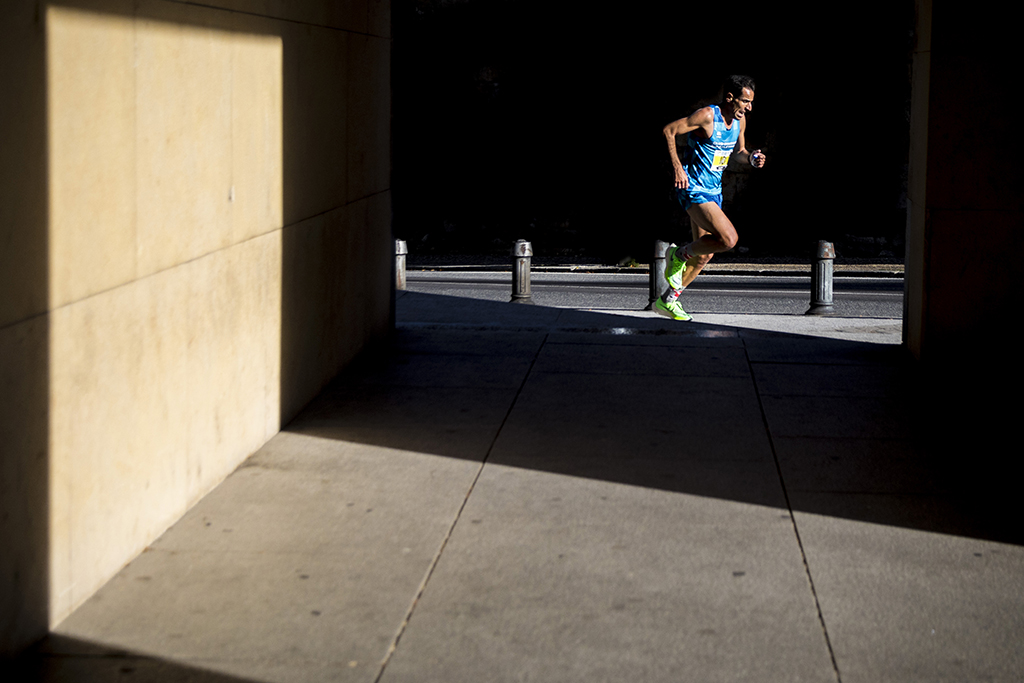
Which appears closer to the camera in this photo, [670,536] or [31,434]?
[31,434]

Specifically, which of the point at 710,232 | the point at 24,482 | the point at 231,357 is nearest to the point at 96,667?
the point at 24,482

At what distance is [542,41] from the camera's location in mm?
33000

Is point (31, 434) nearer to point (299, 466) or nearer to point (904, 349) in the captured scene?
point (299, 466)

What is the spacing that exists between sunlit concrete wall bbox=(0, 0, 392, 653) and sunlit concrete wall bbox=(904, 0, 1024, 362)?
4326mm

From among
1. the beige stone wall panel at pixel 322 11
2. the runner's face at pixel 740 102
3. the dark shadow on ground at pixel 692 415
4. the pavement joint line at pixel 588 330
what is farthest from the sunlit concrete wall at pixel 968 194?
the beige stone wall panel at pixel 322 11

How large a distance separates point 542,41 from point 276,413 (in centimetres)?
2740

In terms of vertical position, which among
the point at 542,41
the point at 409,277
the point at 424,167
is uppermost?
the point at 542,41

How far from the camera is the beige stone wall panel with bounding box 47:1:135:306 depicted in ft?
13.7

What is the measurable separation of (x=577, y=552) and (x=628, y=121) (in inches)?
1111

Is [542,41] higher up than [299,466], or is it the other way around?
[542,41]

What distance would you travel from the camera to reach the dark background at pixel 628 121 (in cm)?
3131

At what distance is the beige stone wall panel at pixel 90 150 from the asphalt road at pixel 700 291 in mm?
12042

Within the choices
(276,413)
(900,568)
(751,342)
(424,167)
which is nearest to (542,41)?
(424,167)

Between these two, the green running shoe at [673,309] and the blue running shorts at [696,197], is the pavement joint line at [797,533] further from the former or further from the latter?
the blue running shorts at [696,197]
